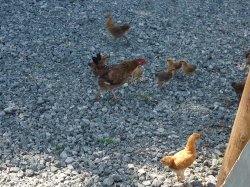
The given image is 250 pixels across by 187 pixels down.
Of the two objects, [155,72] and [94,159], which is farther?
[155,72]

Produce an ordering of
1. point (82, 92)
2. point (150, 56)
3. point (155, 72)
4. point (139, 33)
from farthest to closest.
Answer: point (139, 33), point (150, 56), point (155, 72), point (82, 92)

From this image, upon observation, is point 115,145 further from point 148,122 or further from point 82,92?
point 82,92

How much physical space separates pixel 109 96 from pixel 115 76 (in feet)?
1.39

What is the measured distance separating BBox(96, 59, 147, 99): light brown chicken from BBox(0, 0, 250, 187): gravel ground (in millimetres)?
275

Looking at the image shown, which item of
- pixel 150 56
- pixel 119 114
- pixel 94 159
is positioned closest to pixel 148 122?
pixel 119 114

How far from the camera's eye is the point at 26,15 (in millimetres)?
10055

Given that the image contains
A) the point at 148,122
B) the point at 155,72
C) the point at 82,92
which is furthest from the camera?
the point at 155,72

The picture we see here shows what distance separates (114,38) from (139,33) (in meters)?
0.67

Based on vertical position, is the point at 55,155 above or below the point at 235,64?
below

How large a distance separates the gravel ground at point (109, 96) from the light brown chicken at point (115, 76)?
27cm

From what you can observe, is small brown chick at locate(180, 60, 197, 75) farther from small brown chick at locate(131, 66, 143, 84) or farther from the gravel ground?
small brown chick at locate(131, 66, 143, 84)

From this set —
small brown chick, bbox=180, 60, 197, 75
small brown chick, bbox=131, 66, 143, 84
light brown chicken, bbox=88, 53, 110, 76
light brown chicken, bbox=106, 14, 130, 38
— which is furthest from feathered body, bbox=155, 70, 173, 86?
light brown chicken, bbox=106, 14, 130, 38

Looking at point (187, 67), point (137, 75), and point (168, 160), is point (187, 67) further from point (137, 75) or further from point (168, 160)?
point (168, 160)

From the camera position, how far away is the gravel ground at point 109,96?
5727 millimetres
